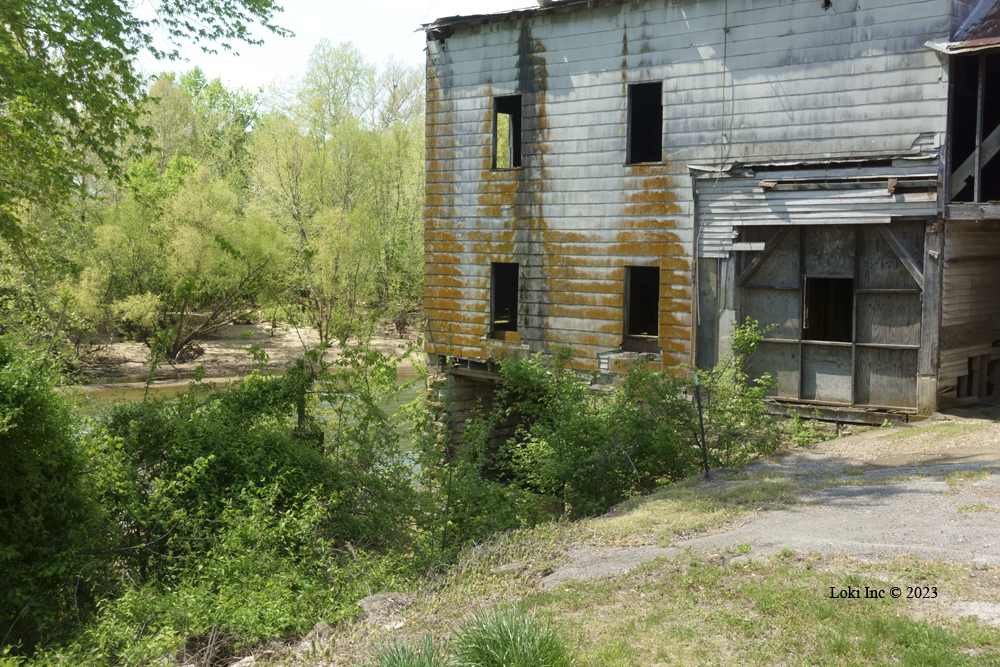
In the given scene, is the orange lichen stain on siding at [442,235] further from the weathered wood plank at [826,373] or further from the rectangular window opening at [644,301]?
the weathered wood plank at [826,373]

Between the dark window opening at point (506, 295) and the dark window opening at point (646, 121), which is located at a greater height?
the dark window opening at point (646, 121)

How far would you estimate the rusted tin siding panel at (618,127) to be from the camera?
515 inches

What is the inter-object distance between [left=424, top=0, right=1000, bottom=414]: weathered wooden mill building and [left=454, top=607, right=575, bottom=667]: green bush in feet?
20.3

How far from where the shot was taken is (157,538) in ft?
31.8

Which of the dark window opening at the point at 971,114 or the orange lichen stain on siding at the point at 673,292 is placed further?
the orange lichen stain on siding at the point at 673,292

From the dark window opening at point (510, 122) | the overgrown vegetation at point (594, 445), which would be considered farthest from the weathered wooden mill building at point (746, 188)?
the overgrown vegetation at point (594, 445)

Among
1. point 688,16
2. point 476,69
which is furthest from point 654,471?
point 476,69

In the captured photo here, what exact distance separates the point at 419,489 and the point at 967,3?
35.6 ft

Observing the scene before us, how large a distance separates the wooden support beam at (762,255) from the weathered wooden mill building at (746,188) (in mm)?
43

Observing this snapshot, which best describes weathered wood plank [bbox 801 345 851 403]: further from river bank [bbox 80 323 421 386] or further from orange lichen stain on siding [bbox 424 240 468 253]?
river bank [bbox 80 323 421 386]

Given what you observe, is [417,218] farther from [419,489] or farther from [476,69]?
[419,489]

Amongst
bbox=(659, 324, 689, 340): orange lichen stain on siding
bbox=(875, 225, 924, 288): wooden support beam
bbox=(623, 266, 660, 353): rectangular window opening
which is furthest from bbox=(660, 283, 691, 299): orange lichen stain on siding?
bbox=(875, 225, 924, 288): wooden support beam

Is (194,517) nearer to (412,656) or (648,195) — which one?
(412,656)

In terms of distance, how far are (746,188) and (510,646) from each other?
10.8 metres
